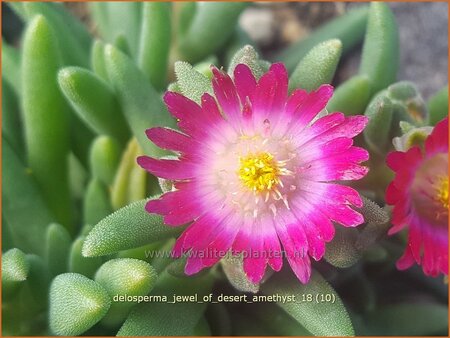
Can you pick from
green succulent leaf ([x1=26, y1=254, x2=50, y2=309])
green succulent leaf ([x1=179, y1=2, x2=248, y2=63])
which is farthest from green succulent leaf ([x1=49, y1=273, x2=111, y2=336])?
green succulent leaf ([x1=179, y1=2, x2=248, y2=63])

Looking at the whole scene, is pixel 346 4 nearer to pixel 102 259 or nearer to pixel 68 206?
pixel 68 206

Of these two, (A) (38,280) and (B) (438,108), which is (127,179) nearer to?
(A) (38,280)

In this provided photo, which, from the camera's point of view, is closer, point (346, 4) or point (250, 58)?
point (250, 58)

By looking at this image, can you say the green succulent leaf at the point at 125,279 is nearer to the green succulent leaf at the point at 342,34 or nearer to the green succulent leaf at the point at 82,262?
the green succulent leaf at the point at 82,262

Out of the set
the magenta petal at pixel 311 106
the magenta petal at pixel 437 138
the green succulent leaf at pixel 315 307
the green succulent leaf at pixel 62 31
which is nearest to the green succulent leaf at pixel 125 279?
the green succulent leaf at pixel 315 307

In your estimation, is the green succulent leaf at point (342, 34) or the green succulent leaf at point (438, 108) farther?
the green succulent leaf at point (342, 34)

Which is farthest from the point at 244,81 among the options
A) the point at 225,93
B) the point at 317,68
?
the point at 317,68

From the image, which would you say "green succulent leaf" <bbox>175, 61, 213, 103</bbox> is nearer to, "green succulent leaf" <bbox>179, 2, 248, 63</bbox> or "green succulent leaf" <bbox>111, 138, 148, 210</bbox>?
"green succulent leaf" <bbox>111, 138, 148, 210</bbox>

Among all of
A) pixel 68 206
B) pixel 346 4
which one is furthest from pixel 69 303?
pixel 346 4
